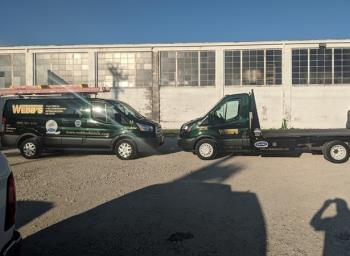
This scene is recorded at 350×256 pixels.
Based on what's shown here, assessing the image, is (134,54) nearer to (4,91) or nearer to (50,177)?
(4,91)

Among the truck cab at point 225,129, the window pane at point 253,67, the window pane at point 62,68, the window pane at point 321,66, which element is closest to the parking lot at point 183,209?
the truck cab at point 225,129

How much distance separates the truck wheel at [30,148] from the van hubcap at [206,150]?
5.31 m

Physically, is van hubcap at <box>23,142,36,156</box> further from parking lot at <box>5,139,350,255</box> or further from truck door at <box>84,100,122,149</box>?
parking lot at <box>5,139,350,255</box>

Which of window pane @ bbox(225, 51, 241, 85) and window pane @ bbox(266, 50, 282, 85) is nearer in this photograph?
window pane @ bbox(266, 50, 282, 85)

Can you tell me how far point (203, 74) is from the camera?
3559 centimetres

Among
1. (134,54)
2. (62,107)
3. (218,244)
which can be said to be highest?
(134,54)

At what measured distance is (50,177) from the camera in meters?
11.3

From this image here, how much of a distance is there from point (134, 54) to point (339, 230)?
30.6 m

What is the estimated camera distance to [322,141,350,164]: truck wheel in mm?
14195

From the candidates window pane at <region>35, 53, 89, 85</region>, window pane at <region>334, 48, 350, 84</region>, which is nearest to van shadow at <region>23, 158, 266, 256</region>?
window pane at <region>334, 48, 350, 84</region>

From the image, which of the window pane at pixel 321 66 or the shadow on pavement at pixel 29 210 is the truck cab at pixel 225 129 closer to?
the shadow on pavement at pixel 29 210

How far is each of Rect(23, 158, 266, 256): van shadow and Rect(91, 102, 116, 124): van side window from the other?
614 centimetres

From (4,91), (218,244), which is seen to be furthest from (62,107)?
(218,244)

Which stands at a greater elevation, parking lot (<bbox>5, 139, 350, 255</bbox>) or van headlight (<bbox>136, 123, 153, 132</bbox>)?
van headlight (<bbox>136, 123, 153, 132</bbox>)
